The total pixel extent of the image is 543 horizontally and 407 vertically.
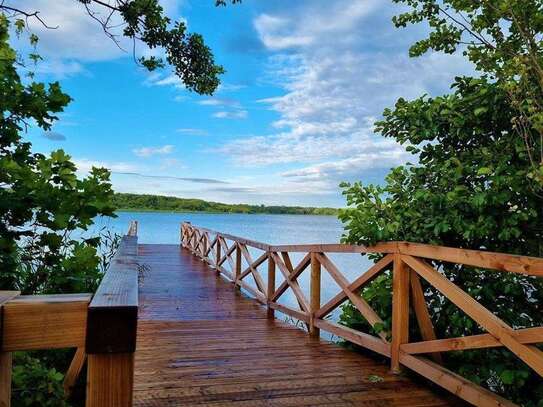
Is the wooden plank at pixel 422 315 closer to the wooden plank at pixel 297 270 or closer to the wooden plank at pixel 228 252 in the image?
the wooden plank at pixel 297 270

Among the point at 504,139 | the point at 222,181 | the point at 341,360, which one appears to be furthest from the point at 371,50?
the point at 222,181

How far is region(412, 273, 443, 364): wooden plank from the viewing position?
312cm

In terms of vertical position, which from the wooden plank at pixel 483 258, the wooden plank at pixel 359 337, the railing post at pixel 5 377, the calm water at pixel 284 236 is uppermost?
the wooden plank at pixel 483 258

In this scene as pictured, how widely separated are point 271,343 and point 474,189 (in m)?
2.39

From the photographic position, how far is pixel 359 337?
12.6 ft

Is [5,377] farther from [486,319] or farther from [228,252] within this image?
[228,252]

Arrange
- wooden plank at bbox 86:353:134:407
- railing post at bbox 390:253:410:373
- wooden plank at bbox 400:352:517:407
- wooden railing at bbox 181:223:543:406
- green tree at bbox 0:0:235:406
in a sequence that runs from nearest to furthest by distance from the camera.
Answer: wooden plank at bbox 86:353:134:407
green tree at bbox 0:0:235:406
wooden railing at bbox 181:223:543:406
wooden plank at bbox 400:352:517:407
railing post at bbox 390:253:410:373

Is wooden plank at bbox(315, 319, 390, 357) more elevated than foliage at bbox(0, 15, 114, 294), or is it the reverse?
foliage at bbox(0, 15, 114, 294)

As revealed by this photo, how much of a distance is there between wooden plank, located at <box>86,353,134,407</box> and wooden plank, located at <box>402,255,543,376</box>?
2.18m

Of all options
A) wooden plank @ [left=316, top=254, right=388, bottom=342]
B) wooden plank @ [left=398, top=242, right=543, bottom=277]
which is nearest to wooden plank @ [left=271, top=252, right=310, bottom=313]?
wooden plank @ [left=316, top=254, right=388, bottom=342]

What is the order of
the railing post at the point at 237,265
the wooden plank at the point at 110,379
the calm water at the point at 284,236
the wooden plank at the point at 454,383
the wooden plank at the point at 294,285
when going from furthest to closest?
1. the calm water at the point at 284,236
2. the railing post at the point at 237,265
3. the wooden plank at the point at 294,285
4. the wooden plank at the point at 454,383
5. the wooden plank at the point at 110,379

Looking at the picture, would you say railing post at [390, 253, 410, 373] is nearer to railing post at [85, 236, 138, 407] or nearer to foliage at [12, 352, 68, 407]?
foliage at [12, 352, 68, 407]

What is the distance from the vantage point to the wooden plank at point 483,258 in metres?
2.24

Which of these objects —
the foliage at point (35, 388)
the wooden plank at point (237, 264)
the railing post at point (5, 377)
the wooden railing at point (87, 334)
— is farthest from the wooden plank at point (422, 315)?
the wooden plank at point (237, 264)
